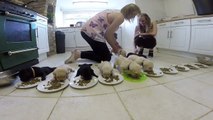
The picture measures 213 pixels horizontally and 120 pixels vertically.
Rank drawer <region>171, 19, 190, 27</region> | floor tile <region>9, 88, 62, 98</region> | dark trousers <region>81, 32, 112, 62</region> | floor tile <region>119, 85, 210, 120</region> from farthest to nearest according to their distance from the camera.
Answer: drawer <region>171, 19, 190, 27</region>
dark trousers <region>81, 32, 112, 62</region>
floor tile <region>9, 88, 62, 98</region>
floor tile <region>119, 85, 210, 120</region>

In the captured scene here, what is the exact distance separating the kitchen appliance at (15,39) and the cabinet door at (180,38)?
2.34 m

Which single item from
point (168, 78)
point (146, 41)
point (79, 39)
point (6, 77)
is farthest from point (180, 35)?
point (79, 39)

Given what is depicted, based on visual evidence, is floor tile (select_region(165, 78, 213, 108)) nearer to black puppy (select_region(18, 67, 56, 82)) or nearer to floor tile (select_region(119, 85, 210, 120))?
floor tile (select_region(119, 85, 210, 120))

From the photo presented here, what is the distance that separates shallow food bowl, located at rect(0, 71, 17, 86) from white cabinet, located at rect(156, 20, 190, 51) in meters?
2.48

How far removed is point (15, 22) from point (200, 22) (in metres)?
2.38

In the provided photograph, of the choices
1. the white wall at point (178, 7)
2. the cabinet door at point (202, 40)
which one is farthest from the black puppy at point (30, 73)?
the white wall at point (178, 7)

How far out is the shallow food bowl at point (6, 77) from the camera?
1.10 m

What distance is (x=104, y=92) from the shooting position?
95cm

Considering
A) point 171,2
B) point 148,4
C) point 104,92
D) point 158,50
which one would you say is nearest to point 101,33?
point 104,92

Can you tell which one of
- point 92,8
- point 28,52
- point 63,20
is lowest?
point 28,52

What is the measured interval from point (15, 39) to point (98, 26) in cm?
92

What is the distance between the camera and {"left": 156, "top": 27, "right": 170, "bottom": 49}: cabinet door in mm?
2905

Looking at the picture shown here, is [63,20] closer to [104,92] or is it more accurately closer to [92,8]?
[92,8]

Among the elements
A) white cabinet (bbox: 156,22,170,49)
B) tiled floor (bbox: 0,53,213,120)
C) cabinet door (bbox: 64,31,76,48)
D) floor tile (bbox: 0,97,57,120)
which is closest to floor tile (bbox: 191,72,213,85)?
tiled floor (bbox: 0,53,213,120)
